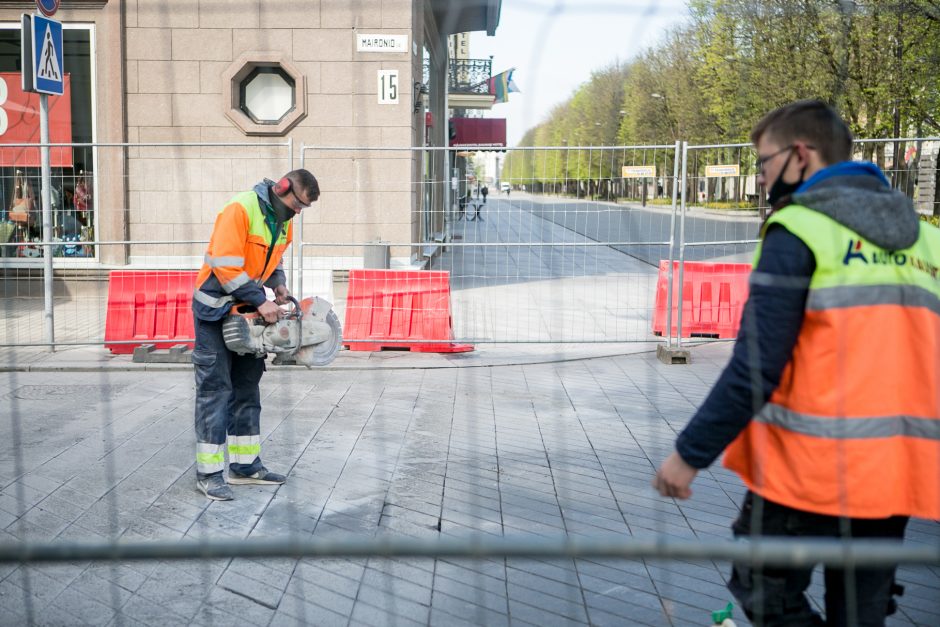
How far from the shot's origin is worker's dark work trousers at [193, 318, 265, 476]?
5.28m

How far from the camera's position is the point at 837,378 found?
8.08 feet

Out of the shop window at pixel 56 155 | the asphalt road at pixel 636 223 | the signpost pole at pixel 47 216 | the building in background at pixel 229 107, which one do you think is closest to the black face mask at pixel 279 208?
the asphalt road at pixel 636 223

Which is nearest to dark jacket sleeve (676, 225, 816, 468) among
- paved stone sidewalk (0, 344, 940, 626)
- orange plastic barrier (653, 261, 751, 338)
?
paved stone sidewalk (0, 344, 940, 626)

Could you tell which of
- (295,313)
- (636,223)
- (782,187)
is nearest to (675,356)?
(636,223)

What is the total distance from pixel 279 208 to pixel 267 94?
9356mm

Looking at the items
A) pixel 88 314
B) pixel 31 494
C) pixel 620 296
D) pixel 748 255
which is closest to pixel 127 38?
pixel 88 314

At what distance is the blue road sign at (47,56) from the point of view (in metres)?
9.30

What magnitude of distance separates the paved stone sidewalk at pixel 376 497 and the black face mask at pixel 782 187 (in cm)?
190

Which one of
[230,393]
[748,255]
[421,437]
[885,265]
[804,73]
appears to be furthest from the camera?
[804,73]

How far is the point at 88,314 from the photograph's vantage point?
12.3m

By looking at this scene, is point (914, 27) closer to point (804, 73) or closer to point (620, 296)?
point (804, 73)

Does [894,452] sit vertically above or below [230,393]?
above

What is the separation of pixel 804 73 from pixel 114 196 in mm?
11220

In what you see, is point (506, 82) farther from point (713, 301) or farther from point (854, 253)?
point (713, 301)
